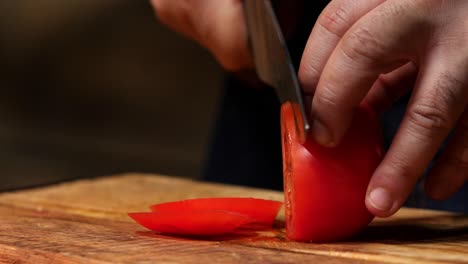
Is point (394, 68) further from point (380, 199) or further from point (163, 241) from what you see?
point (163, 241)

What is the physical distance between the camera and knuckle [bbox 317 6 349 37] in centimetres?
100

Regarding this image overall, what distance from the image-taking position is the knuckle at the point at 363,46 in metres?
0.93

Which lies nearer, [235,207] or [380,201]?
[380,201]

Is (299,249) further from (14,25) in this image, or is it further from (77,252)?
(14,25)

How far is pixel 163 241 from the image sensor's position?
3.30 ft

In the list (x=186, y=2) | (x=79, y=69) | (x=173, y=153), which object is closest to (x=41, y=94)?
(x=79, y=69)

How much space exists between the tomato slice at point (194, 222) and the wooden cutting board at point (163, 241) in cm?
2

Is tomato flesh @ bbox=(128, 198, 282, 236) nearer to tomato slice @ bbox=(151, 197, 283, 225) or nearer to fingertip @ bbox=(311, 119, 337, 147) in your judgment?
tomato slice @ bbox=(151, 197, 283, 225)

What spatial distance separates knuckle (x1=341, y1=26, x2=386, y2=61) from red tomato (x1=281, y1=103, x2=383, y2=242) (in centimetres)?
11

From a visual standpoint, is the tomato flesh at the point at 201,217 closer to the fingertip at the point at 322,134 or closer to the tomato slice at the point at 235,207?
the tomato slice at the point at 235,207

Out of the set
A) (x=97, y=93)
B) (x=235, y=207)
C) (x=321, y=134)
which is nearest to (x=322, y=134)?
(x=321, y=134)

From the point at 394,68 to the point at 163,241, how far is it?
38 centimetres

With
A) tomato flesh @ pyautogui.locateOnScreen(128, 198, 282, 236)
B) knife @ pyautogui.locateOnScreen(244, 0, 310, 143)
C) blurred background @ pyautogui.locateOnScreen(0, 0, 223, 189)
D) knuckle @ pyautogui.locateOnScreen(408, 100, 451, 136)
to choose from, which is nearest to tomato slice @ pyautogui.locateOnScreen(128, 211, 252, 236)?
tomato flesh @ pyautogui.locateOnScreen(128, 198, 282, 236)

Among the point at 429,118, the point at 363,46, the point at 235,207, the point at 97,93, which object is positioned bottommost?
the point at 97,93
